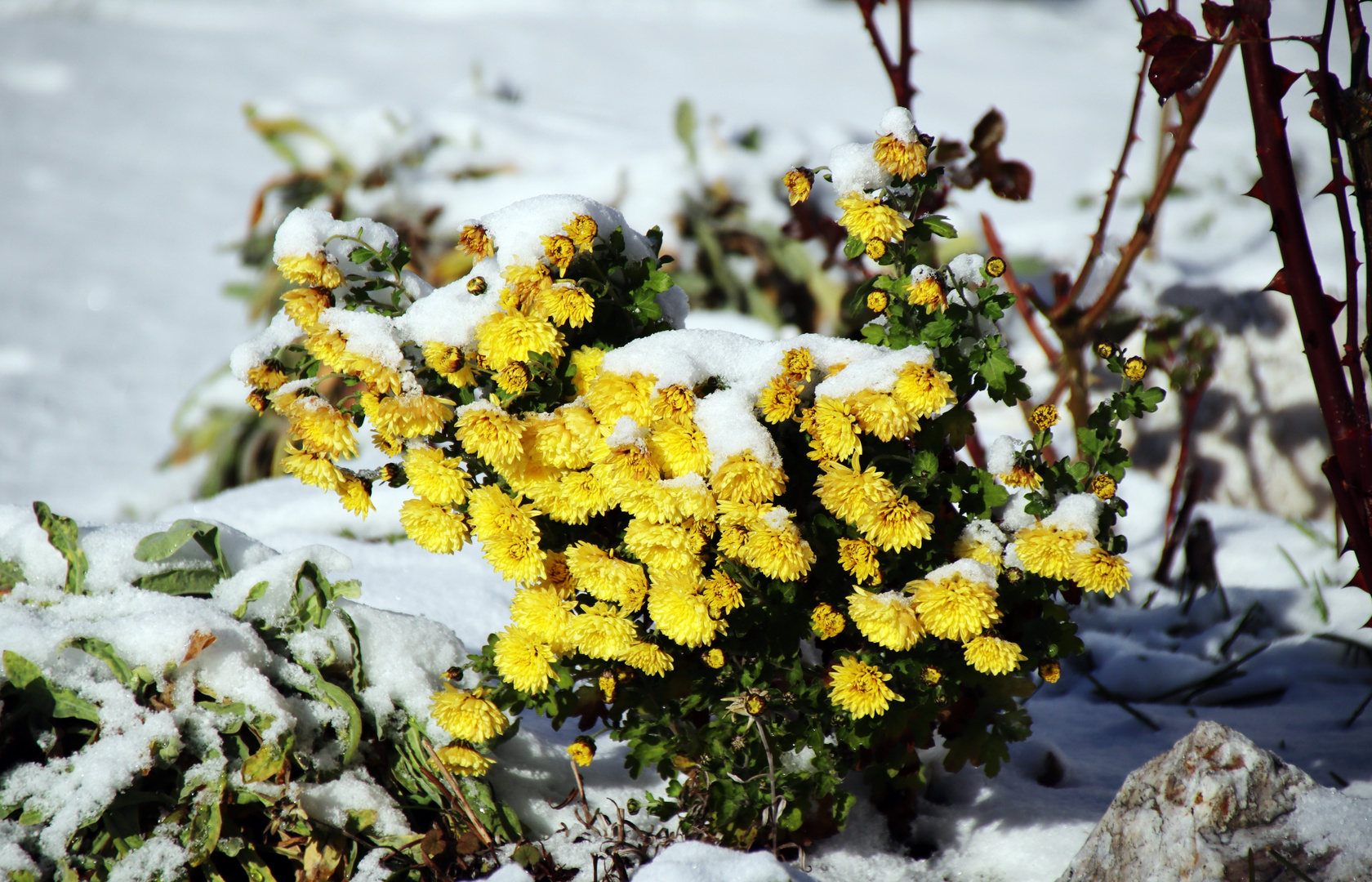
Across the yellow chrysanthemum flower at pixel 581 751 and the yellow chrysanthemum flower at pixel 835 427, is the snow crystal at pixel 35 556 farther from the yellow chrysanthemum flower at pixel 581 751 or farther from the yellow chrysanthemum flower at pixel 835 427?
the yellow chrysanthemum flower at pixel 835 427

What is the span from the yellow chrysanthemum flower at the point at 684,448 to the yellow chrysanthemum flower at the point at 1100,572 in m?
0.44

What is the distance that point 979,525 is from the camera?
1.21 m

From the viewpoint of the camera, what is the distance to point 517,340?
113cm

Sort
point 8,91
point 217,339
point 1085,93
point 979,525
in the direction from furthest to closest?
1. point 8,91
2. point 1085,93
3. point 217,339
4. point 979,525

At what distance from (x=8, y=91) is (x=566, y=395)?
6996 mm

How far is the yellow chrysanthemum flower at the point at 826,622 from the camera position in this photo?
1152 mm

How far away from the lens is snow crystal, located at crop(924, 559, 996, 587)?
1106 mm

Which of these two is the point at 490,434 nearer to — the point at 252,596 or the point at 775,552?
the point at 775,552

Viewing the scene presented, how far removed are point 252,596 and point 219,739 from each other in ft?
0.69

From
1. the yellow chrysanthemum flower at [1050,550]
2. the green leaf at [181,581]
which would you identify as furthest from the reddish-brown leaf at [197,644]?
the yellow chrysanthemum flower at [1050,550]

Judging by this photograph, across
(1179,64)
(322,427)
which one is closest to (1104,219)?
(1179,64)

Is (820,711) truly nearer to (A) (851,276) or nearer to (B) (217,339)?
(A) (851,276)

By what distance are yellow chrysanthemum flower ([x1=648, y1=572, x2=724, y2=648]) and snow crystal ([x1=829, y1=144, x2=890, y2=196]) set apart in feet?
1.69

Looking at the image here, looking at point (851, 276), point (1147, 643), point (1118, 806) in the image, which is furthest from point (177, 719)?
point (851, 276)
